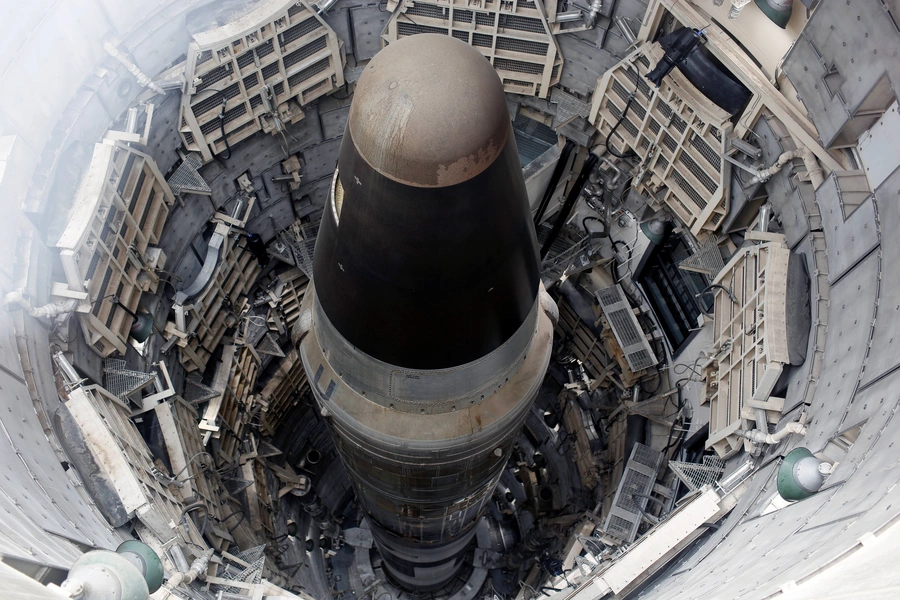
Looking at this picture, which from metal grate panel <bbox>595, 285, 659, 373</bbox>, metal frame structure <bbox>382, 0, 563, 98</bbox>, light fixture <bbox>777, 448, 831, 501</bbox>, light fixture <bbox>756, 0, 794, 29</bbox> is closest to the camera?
light fixture <bbox>777, 448, 831, 501</bbox>

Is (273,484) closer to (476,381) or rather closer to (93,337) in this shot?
(93,337)

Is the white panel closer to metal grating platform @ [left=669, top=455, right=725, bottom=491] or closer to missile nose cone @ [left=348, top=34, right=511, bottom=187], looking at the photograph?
metal grating platform @ [left=669, top=455, right=725, bottom=491]

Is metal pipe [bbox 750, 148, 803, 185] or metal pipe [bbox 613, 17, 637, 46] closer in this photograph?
metal pipe [bbox 750, 148, 803, 185]

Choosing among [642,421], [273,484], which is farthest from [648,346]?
[273,484]

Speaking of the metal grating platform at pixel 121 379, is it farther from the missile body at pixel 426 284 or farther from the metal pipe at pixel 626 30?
the metal pipe at pixel 626 30

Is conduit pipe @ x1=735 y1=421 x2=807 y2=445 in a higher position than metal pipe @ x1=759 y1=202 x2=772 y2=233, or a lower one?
lower

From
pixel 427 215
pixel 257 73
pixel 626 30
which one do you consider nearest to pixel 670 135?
pixel 626 30

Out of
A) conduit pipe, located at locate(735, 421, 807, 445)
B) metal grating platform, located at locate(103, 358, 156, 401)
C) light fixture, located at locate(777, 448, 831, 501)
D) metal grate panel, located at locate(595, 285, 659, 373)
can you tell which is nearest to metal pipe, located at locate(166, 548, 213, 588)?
metal grating platform, located at locate(103, 358, 156, 401)

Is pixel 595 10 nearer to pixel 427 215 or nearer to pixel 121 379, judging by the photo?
pixel 427 215
